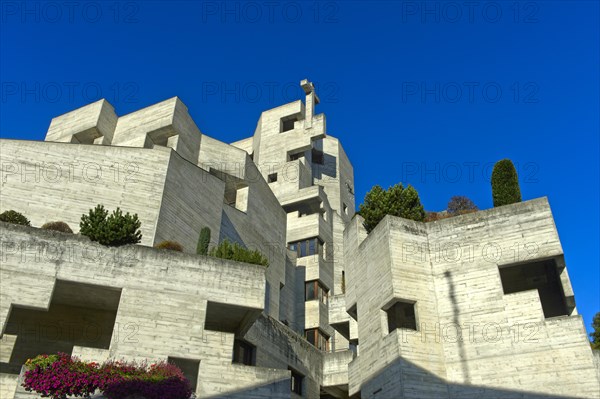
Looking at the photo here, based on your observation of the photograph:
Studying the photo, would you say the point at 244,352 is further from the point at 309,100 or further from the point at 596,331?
the point at 309,100

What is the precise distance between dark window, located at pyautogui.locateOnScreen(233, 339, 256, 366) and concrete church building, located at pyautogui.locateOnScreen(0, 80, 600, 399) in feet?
0.45

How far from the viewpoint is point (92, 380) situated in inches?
750

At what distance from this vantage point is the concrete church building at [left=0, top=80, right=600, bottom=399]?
21141 mm

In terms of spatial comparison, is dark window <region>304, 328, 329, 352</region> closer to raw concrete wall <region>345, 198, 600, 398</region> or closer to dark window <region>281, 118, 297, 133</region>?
raw concrete wall <region>345, 198, 600, 398</region>

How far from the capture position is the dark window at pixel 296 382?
29.8m

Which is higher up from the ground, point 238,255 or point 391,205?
point 391,205

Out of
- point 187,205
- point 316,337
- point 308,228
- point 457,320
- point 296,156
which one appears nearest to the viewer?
point 457,320

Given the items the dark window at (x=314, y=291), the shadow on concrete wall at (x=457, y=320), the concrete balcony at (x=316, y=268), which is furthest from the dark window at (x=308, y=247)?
the shadow on concrete wall at (x=457, y=320)

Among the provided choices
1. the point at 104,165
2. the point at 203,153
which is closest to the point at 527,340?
the point at 104,165

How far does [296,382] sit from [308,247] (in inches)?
701

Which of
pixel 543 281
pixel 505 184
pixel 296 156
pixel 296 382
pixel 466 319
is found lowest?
pixel 296 382

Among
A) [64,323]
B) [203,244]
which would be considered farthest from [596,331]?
[64,323]

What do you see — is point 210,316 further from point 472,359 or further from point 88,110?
point 88,110

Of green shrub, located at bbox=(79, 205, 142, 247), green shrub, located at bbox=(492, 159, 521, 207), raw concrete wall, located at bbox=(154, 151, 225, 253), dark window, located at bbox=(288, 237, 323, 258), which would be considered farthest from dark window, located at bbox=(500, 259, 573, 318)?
dark window, located at bbox=(288, 237, 323, 258)
